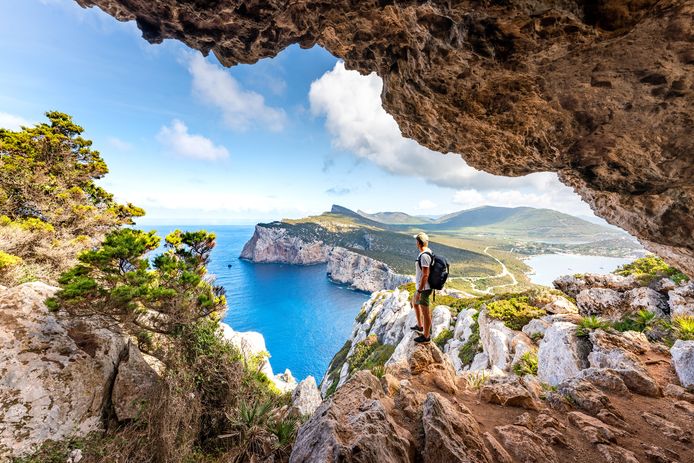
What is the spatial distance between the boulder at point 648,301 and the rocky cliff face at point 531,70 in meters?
5.73

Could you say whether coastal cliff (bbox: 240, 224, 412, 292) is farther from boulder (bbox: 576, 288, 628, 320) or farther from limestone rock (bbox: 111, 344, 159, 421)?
limestone rock (bbox: 111, 344, 159, 421)

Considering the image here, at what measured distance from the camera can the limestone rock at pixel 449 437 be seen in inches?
147

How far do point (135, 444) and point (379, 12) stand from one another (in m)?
13.1

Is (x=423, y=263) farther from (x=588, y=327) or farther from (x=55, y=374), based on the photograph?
(x=55, y=374)

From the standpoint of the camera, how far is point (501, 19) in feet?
13.4

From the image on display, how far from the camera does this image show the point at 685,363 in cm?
709

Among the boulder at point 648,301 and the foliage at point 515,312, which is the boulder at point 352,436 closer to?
the boulder at point 648,301

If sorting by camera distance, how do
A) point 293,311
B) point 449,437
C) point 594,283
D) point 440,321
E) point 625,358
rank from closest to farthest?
point 449,437 < point 625,358 < point 594,283 < point 440,321 < point 293,311

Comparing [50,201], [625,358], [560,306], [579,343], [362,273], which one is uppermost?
[50,201]

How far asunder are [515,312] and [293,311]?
239ft

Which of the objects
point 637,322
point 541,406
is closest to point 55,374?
point 541,406

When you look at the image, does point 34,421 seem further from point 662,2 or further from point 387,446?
point 662,2

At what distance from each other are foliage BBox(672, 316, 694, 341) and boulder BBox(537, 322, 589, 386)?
9.83ft

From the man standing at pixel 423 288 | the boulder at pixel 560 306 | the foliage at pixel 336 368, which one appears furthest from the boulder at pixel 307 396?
the foliage at pixel 336 368
